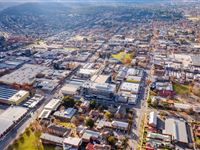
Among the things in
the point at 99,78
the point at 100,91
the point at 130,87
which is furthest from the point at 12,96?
the point at 130,87

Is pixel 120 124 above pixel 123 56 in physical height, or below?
below

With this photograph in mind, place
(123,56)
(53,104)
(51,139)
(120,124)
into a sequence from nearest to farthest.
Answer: (51,139), (120,124), (53,104), (123,56)

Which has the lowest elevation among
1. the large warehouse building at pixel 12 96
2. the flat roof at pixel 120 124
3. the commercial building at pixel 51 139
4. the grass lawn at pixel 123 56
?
the commercial building at pixel 51 139

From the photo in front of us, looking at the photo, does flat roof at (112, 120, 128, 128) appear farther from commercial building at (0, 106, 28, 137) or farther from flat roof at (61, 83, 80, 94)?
commercial building at (0, 106, 28, 137)

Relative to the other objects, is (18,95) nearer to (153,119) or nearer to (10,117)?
(10,117)

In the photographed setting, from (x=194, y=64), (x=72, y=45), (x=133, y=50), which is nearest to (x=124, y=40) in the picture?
(x=133, y=50)

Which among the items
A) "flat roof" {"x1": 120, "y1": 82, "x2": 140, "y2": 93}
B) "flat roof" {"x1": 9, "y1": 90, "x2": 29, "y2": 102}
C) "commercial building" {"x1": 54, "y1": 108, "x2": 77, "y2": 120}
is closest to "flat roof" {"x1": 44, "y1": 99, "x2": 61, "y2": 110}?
"commercial building" {"x1": 54, "y1": 108, "x2": 77, "y2": 120}

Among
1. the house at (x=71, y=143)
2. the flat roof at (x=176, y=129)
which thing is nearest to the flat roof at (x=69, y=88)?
the house at (x=71, y=143)

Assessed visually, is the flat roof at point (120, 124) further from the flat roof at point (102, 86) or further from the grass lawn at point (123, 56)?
the grass lawn at point (123, 56)
